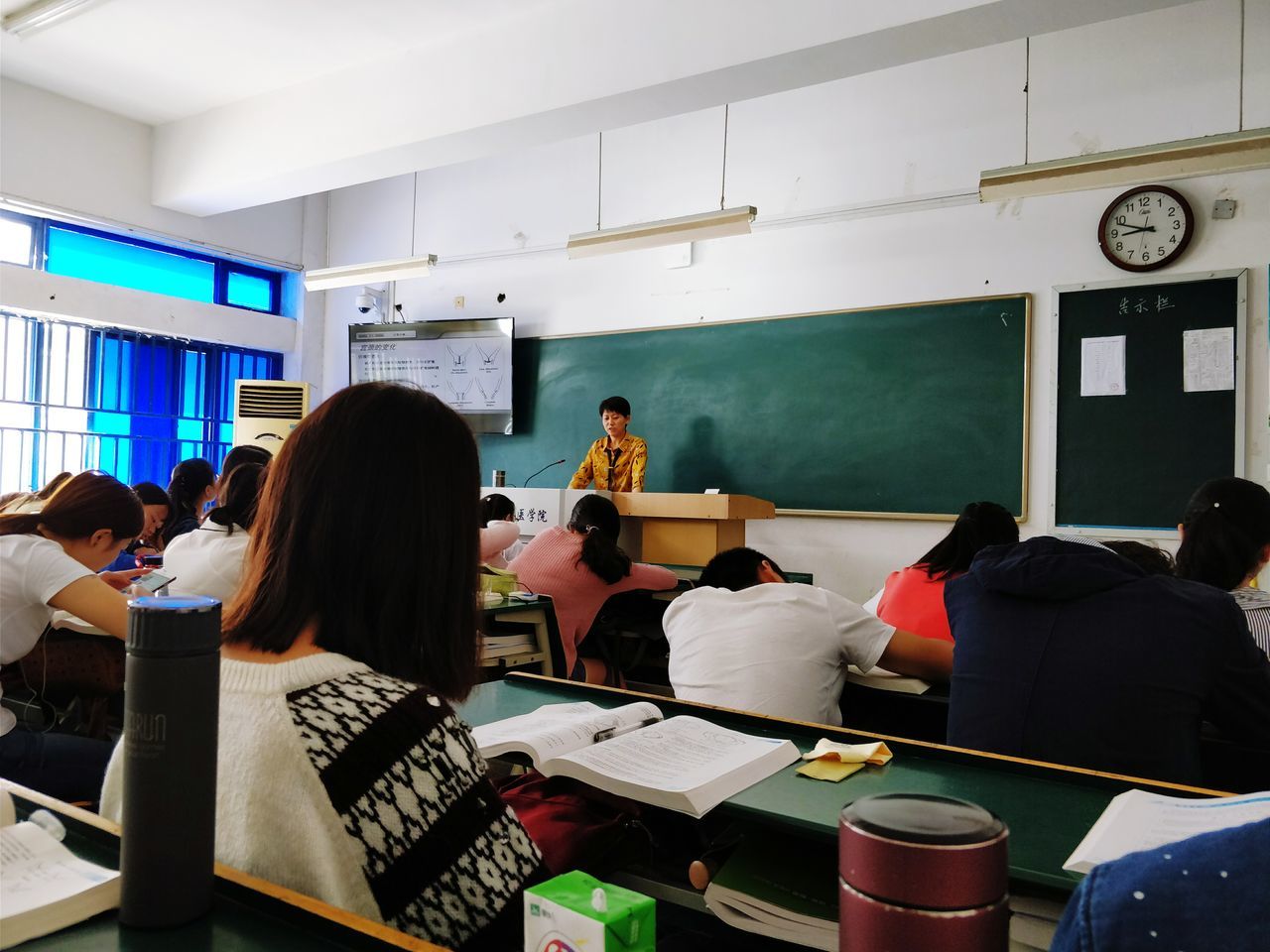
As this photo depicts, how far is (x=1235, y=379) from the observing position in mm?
4453

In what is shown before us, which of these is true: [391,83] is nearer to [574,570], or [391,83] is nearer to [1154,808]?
[574,570]

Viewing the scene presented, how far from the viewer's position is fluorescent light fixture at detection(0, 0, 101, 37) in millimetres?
4711

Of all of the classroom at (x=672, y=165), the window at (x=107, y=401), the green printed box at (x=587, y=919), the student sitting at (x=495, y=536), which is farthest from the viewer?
the window at (x=107, y=401)

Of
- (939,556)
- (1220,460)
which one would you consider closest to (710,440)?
(1220,460)

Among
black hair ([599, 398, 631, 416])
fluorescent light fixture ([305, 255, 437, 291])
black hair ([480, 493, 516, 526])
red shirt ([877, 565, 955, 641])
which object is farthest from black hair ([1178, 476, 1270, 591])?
fluorescent light fixture ([305, 255, 437, 291])

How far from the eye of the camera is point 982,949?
51cm

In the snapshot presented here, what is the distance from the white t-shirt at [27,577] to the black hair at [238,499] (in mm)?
595

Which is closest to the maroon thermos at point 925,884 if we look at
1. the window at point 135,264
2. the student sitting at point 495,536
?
the student sitting at point 495,536

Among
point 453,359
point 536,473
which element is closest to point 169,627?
point 536,473

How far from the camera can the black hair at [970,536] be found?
2.66 meters

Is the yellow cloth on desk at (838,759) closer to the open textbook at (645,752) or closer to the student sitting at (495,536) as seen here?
the open textbook at (645,752)

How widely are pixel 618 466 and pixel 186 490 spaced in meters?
2.57

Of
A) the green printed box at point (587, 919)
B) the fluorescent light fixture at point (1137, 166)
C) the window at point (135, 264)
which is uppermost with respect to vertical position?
the window at point (135, 264)

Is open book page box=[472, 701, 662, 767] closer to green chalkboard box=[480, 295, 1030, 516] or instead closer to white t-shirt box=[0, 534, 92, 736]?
white t-shirt box=[0, 534, 92, 736]
